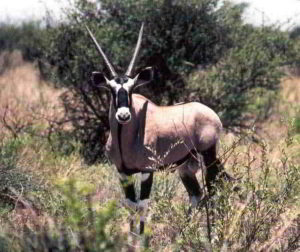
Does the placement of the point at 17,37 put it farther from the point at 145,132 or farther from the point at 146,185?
the point at 146,185

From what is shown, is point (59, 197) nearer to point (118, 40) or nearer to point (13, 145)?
point (13, 145)

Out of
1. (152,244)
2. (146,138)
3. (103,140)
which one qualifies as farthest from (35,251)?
(103,140)

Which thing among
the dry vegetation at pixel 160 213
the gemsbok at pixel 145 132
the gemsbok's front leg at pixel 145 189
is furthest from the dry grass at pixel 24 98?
the gemsbok's front leg at pixel 145 189

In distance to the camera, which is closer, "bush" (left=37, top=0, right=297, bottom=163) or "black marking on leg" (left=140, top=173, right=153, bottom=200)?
"black marking on leg" (left=140, top=173, right=153, bottom=200)

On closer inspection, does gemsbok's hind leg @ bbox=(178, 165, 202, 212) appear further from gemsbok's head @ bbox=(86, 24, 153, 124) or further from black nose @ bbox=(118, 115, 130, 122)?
black nose @ bbox=(118, 115, 130, 122)

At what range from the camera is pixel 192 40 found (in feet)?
34.7

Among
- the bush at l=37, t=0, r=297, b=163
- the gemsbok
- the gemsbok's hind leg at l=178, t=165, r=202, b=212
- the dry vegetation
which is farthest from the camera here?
the bush at l=37, t=0, r=297, b=163

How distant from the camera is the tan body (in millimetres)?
6125

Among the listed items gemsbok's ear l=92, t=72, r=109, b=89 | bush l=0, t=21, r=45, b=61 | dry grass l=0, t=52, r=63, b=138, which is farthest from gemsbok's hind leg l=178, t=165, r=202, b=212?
bush l=0, t=21, r=45, b=61

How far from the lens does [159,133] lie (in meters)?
6.30

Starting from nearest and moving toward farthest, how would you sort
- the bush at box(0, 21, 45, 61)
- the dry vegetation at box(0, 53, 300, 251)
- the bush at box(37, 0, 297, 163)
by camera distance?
the dry vegetation at box(0, 53, 300, 251) → the bush at box(37, 0, 297, 163) → the bush at box(0, 21, 45, 61)

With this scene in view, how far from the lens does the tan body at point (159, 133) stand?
6.12 meters

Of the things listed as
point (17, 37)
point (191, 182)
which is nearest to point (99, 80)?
point (191, 182)

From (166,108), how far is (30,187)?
1.64 metres
